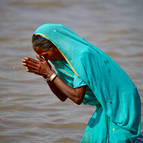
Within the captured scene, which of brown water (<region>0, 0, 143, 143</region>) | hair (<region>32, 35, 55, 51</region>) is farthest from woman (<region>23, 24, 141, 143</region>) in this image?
brown water (<region>0, 0, 143, 143</region>)

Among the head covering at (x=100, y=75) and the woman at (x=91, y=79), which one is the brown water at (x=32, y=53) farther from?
the head covering at (x=100, y=75)

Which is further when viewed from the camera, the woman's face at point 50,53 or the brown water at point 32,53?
the brown water at point 32,53

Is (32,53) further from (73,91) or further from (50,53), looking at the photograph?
(73,91)

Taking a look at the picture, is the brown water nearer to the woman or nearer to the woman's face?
the woman

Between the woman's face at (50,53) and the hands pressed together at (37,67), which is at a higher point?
the woman's face at (50,53)

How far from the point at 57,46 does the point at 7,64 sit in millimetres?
5209

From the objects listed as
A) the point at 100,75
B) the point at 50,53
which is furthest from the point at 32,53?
the point at 100,75

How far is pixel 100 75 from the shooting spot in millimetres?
3648

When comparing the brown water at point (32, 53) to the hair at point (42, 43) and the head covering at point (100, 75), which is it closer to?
the head covering at point (100, 75)

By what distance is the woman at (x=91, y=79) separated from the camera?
3602 mm

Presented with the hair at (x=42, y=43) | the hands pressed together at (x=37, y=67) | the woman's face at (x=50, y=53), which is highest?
the hair at (x=42, y=43)

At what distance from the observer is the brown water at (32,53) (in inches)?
233

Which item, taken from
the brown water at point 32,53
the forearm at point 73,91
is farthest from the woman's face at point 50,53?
the brown water at point 32,53

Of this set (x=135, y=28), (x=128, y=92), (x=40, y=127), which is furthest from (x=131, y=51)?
(x=128, y=92)
